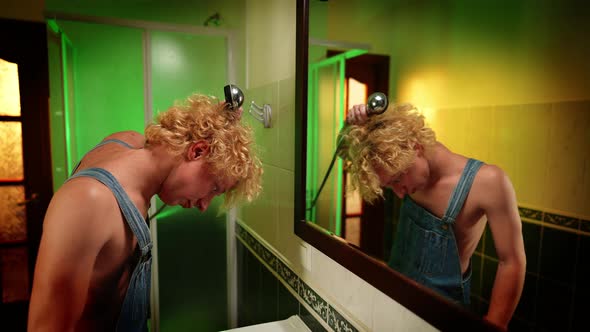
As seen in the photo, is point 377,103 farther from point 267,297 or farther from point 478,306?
point 267,297

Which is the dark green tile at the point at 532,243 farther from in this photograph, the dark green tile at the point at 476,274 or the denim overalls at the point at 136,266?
the denim overalls at the point at 136,266

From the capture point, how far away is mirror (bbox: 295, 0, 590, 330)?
1.35 ft

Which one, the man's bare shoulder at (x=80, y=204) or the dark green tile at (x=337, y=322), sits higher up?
the man's bare shoulder at (x=80, y=204)

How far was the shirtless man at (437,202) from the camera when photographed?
0.52 m

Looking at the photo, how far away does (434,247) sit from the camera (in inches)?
26.3

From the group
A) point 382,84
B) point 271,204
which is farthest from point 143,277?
point 382,84

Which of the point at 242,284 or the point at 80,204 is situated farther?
the point at 242,284

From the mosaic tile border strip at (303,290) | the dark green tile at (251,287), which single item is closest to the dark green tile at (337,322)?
the mosaic tile border strip at (303,290)

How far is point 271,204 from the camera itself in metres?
1.52

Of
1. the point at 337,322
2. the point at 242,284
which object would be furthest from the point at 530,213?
the point at 242,284

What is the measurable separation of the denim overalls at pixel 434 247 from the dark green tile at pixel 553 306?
0.12m

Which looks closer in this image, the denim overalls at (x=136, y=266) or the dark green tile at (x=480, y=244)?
the dark green tile at (x=480, y=244)

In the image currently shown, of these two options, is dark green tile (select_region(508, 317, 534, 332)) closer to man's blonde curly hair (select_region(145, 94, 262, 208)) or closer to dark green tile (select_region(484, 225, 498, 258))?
dark green tile (select_region(484, 225, 498, 258))

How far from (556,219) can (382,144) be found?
0.37 meters
